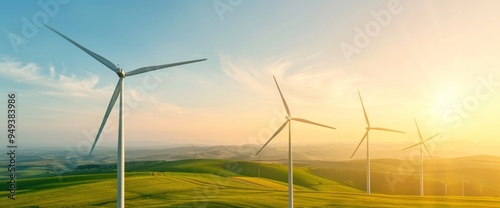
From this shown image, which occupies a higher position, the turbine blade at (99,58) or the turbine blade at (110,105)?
the turbine blade at (99,58)

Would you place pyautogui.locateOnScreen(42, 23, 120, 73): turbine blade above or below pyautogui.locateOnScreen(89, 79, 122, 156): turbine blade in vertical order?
above

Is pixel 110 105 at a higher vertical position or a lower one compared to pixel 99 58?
lower

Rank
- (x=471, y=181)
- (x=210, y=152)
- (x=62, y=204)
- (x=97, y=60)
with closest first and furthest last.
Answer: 1. (x=97, y=60)
2. (x=62, y=204)
3. (x=471, y=181)
4. (x=210, y=152)

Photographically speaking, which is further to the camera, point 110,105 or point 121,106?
point 110,105

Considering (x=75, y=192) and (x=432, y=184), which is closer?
(x=75, y=192)

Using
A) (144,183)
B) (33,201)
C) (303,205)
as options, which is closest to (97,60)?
(303,205)

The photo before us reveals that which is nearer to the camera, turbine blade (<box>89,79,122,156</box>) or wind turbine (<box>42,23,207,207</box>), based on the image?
wind turbine (<box>42,23,207,207</box>)

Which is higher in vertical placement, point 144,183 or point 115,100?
point 115,100

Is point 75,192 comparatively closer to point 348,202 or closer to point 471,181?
point 348,202

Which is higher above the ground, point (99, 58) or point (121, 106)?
point (99, 58)

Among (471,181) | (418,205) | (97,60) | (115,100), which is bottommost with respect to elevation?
(471,181)

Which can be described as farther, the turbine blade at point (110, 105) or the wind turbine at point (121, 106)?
the turbine blade at point (110, 105)
